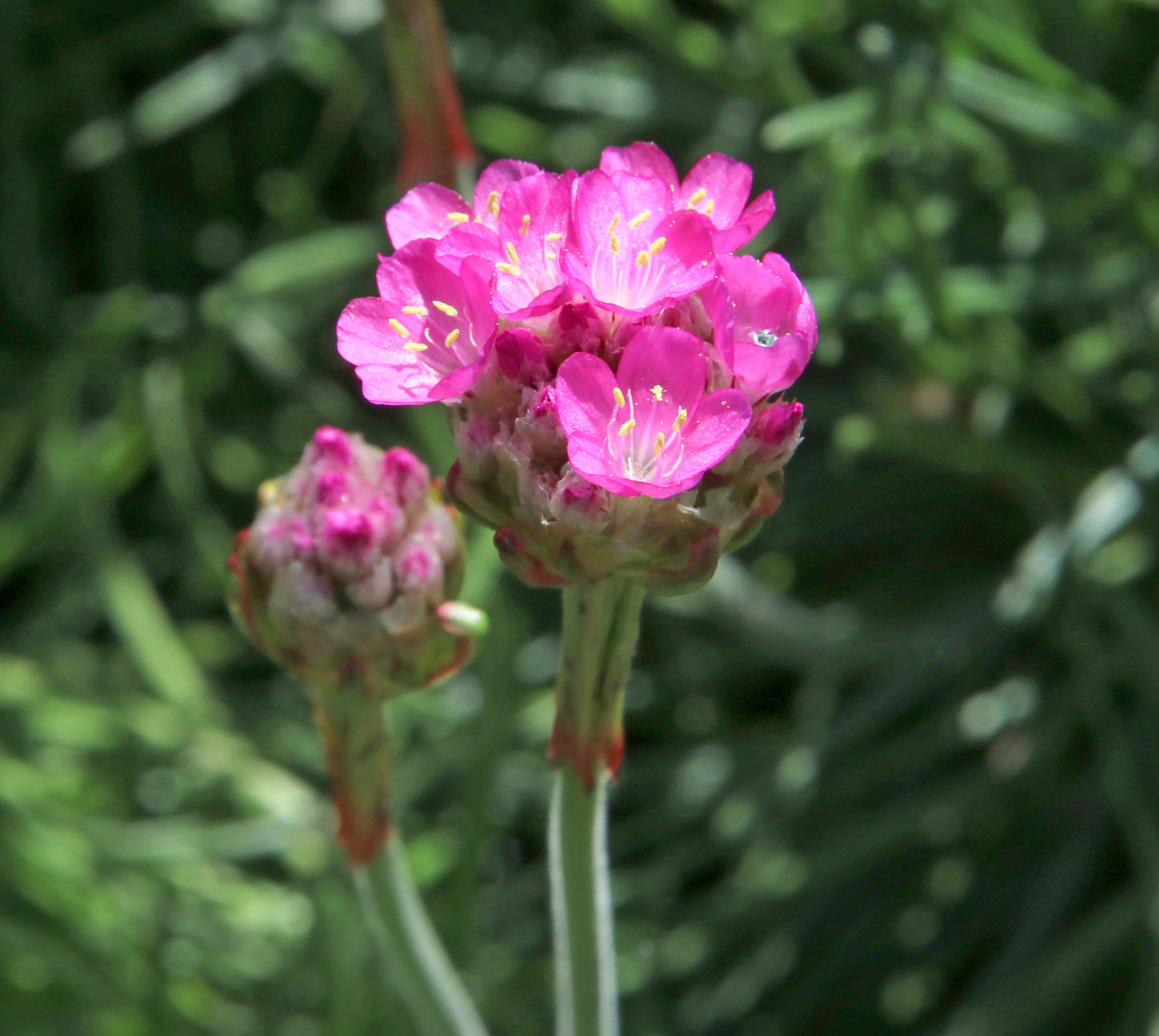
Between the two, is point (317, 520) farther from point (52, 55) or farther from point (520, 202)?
point (52, 55)

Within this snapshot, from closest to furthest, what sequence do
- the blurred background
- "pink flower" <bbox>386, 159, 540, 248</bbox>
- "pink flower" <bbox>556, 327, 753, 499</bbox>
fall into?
1. "pink flower" <bbox>556, 327, 753, 499</bbox>
2. "pink flower" <bbox>386, 159, 540, 248</bbox>
3. the blurred background

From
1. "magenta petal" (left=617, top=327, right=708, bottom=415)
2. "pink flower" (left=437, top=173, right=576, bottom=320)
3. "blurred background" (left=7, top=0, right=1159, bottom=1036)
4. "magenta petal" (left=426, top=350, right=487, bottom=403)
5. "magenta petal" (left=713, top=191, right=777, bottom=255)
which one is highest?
"pink flower" (left=437, top=173, right=576, bottom=320)

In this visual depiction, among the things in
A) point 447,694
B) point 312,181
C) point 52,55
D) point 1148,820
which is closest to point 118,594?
point 447,694

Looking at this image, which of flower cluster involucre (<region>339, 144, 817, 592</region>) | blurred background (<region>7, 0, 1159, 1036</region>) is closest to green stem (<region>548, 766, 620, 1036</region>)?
flower cluster involucre (<region>339, 144, 817, 592</region>)

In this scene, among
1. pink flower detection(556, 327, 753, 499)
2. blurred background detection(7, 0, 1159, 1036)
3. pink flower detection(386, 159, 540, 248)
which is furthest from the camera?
blurred background detection(7, 0, 1159, 1036)

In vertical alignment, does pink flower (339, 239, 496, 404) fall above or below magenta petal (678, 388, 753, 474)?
above

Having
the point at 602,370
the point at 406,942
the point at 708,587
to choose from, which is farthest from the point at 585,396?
the point at 708,587

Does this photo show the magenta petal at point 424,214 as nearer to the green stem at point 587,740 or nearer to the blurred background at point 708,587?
the green stem at point 587,740

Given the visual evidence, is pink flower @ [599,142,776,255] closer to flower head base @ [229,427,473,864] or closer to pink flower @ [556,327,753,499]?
pink flower @ [556,327,753,499]
